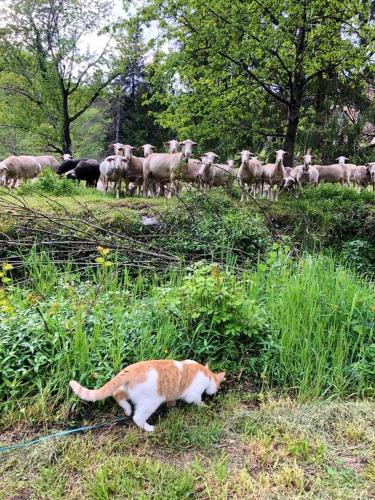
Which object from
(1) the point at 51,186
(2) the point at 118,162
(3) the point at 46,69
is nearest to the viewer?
(1) the point at 51,186

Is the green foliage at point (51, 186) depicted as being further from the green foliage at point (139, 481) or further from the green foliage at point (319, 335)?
the green foliage at point (139, 481)

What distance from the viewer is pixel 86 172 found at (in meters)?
12.5

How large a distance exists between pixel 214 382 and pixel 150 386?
58 cm

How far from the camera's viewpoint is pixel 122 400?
109 inches

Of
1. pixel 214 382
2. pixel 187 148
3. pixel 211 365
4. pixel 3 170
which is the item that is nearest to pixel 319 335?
pixel 211 365

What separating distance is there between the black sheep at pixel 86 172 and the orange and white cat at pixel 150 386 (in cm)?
1044

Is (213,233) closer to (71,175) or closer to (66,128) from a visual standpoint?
(71,175)

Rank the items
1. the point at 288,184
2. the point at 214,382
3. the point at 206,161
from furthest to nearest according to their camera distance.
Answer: the point at 288,184 < the point at 206,161 < the point at 214,382

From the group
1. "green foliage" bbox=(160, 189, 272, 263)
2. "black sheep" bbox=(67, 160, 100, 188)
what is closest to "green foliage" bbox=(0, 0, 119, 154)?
"black sheep" bbox=(67, 160, 100, 188)

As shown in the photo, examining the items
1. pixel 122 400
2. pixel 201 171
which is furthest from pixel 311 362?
pixel 201 171

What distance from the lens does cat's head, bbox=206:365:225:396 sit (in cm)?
303

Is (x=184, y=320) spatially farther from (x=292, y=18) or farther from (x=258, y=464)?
(x=292, y=18)

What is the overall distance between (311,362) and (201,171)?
299 inches

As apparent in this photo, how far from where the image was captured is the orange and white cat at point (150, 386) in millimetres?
2689
